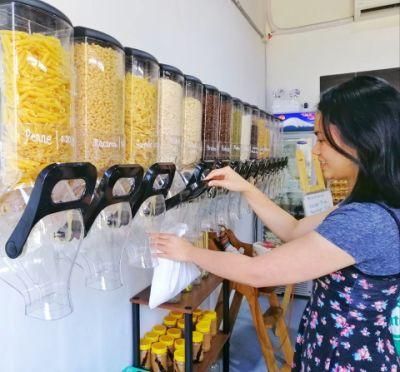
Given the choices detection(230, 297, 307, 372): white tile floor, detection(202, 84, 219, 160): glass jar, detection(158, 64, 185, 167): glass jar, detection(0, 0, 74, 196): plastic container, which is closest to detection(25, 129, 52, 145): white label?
detection(0, 0, 74, 196): plastic container

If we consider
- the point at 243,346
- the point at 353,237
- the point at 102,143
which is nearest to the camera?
the point at 102,143

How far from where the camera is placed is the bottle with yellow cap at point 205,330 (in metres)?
1.49

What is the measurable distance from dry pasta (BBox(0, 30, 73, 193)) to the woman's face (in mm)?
742

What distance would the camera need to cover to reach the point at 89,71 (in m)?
0.59

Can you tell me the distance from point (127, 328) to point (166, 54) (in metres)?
1.08

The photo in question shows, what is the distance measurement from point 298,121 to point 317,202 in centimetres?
69

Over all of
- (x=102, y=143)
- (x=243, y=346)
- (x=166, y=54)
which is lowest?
(x=243, y=346)

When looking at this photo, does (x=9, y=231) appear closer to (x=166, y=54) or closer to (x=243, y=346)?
(x=166, y=54)

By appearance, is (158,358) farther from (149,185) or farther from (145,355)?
(149,185)

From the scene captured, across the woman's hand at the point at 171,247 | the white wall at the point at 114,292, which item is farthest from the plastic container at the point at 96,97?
the white wall at the point at 114,292

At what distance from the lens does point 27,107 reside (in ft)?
1.57

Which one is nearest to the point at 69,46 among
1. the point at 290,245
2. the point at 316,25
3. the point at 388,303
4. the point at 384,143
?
the point at 290,245

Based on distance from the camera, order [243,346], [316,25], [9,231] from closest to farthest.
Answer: [9,231], [243,346], [316,25]

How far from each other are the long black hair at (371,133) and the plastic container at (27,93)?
2.41 feet
